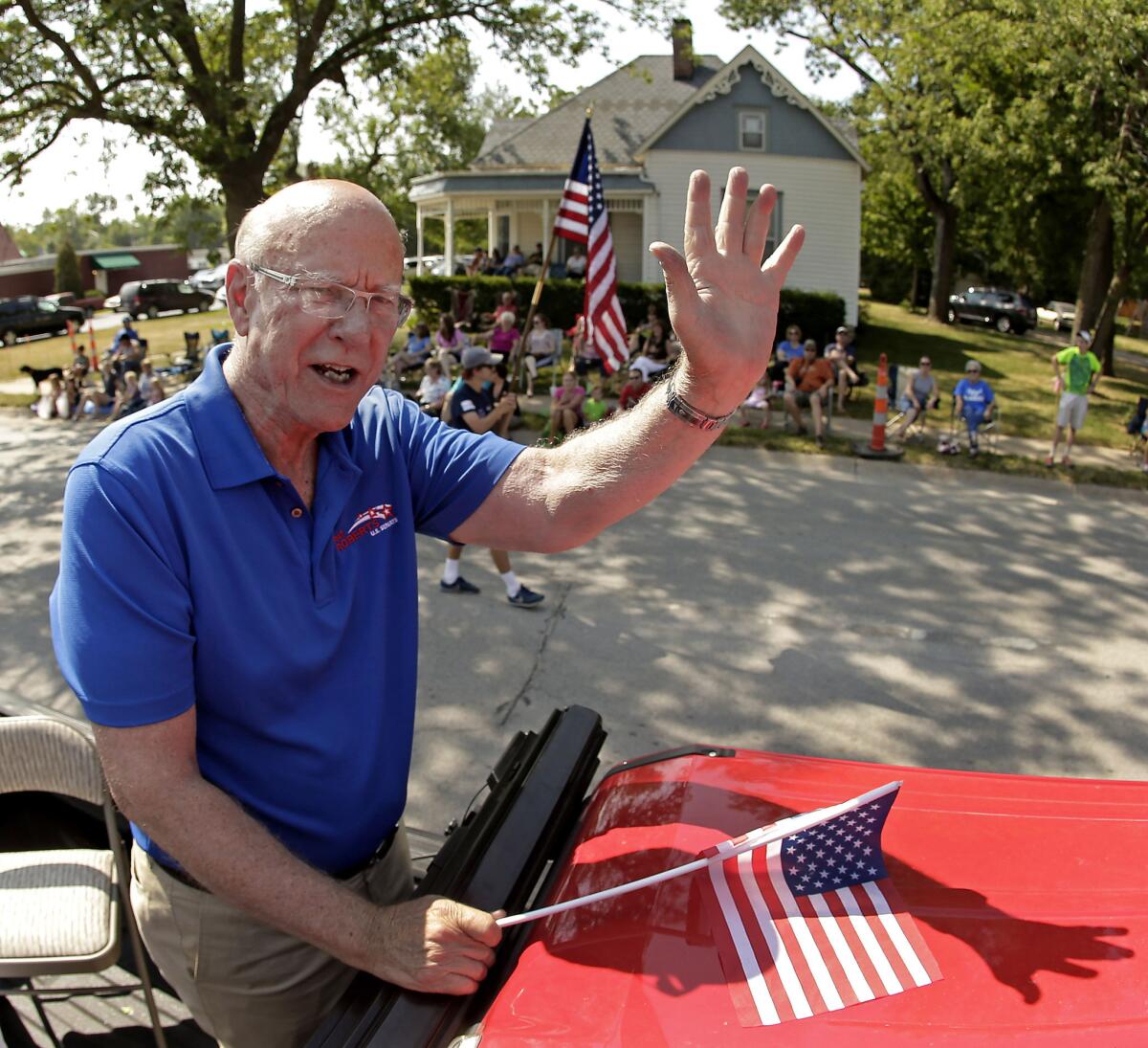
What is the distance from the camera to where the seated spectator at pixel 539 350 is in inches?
650

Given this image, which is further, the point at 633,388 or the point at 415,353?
the point at 415,353

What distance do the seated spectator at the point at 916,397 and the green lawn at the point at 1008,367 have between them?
67.8 inches

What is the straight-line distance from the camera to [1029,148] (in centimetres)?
1861

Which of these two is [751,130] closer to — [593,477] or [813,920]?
[593,477]

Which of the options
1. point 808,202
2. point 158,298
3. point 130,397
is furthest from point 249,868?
point 158,298

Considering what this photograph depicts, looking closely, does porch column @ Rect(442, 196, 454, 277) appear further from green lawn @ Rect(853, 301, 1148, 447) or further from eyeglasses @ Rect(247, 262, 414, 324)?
eyeglasses @ Rect(247, 262, 414, 324)

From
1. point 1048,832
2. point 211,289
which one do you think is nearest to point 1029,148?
point 1048,832

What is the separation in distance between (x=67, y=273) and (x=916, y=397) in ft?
172

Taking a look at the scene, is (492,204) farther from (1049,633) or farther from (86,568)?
(86,568)

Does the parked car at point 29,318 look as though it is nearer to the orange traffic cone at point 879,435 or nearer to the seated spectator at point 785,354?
the seated spectator at point 785,354

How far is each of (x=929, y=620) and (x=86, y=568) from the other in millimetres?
6353

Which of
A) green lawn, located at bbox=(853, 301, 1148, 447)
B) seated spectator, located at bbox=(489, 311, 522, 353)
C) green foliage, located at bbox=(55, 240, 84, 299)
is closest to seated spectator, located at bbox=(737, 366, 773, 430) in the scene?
green lawn, located at bbox=(853, 301, 1148, 447)

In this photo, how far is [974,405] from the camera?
40.7ft

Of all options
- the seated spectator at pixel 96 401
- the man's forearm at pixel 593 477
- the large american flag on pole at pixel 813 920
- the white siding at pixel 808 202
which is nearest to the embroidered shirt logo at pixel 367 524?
the man's forearm at pixel 593 477
